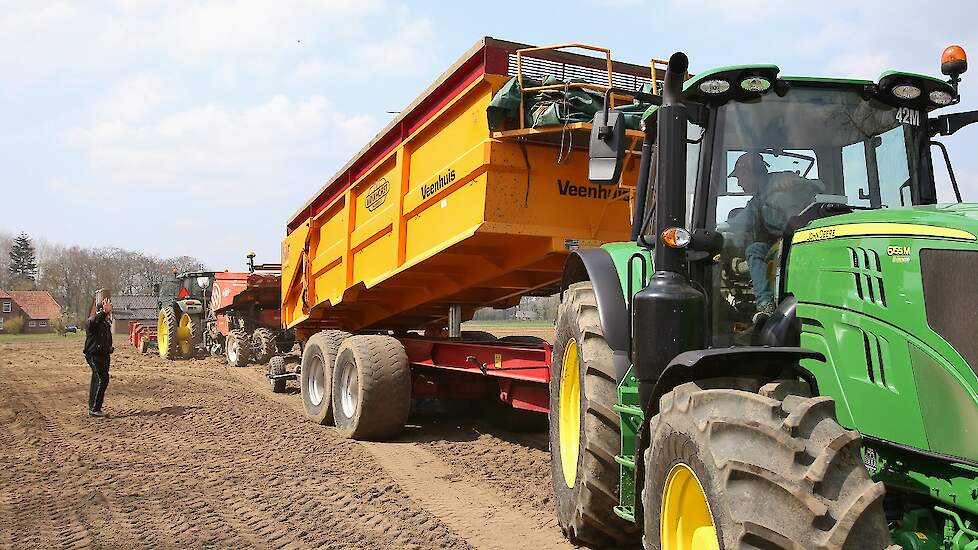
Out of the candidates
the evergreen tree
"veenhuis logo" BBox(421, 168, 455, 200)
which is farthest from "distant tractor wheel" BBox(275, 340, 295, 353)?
the evergreen tree

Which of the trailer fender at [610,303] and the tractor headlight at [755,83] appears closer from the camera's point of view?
the tractor headlight at [755,83]

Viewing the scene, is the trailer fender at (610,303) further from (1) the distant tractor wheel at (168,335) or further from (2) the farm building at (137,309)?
(2) the farm building at (137,309)

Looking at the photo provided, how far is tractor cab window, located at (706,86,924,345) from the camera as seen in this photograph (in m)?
3.57

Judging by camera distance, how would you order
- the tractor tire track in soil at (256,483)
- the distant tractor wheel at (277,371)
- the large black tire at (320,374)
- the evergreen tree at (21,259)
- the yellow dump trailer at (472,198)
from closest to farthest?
the tractor tire track in soil at (256,483) < the yellow dump trailer at (472,198) < the large black tire at (320,374) < the distant tractor wheel at (277,371) < the evergreen tree at (21,259)

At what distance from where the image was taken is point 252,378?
51.7ft

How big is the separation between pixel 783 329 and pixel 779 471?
3.12 feet

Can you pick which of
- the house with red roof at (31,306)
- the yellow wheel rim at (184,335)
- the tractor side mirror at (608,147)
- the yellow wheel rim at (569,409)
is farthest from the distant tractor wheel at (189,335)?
the house with red roof at (31,306)

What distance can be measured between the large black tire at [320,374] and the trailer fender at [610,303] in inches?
204

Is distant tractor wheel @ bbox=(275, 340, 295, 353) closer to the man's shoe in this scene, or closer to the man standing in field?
the man standing in field

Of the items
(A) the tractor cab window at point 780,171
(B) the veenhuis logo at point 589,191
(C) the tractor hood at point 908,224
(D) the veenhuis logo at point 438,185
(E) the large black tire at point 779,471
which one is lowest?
(E) the large black tire at point 779,471

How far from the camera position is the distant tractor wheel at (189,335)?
21844 mm

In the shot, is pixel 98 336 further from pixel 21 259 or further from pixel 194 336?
pixel 21 259

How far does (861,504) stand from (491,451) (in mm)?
5567

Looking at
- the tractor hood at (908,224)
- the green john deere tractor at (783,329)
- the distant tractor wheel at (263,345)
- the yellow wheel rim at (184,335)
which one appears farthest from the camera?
the yellow wheel rim at (184,335)
